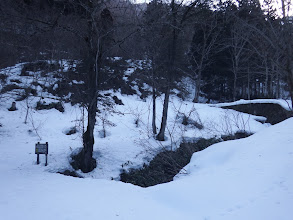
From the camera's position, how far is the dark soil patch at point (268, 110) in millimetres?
12930

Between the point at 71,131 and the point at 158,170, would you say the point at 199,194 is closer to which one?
the point at 158,170

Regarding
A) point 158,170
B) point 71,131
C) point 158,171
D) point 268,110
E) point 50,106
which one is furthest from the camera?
point 268,110

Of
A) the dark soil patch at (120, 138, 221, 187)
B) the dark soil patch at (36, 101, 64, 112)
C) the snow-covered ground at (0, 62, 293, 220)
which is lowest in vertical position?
the dark soil patch at (120, 138, 221, 187)

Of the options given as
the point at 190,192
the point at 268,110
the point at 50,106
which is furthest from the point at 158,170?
the point at 268,110

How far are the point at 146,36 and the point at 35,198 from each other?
9.64 m

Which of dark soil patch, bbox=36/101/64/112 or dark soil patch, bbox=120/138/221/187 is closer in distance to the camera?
dark soil patch, bbox=120/138/221/187

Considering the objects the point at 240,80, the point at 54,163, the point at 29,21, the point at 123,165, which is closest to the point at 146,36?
the point at 29,21

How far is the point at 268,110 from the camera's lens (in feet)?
46.4

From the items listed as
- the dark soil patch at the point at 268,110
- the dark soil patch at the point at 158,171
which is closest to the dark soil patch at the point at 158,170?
the dark soil patch at the point at 158,171

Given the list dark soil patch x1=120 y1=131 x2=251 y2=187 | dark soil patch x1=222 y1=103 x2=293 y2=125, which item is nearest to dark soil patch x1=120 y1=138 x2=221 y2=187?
dark soil patch x1=120 y1=131 x2=251 y2=187

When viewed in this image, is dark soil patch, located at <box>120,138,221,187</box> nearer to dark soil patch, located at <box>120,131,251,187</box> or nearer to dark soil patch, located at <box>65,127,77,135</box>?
dark soil patch, located at <box>120,131,251,187</box>

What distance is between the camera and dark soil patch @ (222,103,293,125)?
12.9 m

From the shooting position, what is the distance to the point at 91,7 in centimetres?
704

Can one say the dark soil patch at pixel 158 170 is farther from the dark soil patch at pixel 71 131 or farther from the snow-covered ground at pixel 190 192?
the dark soil patch at pixel 71 131
